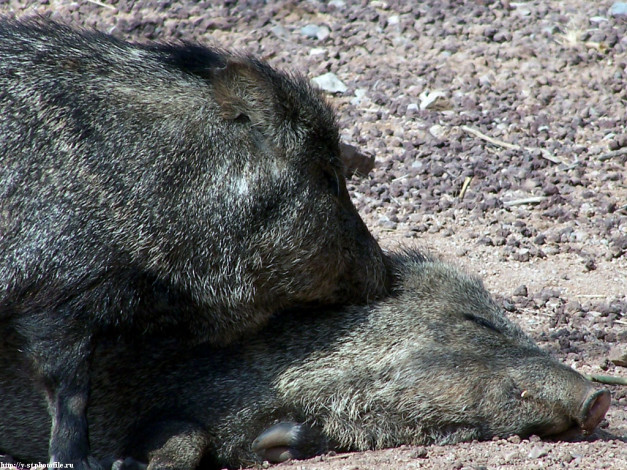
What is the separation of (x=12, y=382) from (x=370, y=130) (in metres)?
3.82

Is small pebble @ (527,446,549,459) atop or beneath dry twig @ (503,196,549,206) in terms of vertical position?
beneath

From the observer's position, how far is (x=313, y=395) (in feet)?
14.3

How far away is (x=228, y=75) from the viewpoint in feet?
14.5

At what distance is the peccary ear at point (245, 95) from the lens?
4387mm

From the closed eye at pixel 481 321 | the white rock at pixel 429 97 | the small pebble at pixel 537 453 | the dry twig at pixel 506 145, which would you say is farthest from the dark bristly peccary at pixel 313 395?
the white rock at pixel 429 97

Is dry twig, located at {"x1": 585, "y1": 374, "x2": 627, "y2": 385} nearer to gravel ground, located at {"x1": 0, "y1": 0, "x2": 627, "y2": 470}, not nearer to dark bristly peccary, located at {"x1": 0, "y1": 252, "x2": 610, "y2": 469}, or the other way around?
gravel ground, located at {"x1": 0, "y1": 0, "x2": 627, "y2": 470}

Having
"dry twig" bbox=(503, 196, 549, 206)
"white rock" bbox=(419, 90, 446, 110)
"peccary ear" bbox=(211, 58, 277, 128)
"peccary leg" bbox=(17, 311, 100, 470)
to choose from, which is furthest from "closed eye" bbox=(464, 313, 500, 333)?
"white rock" bbox=(419, 90, 446, 110)

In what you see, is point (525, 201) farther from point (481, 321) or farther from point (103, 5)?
point (103, 5)

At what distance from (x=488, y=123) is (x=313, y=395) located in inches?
144

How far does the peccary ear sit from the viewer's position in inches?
173

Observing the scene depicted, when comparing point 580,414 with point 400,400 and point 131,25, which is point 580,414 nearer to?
point 400,400

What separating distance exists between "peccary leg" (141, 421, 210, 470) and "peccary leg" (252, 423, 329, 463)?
25 cm

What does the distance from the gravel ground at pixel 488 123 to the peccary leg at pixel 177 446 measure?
6.12ft

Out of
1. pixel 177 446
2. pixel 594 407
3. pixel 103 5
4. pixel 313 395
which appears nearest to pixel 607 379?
pixel 594 407
